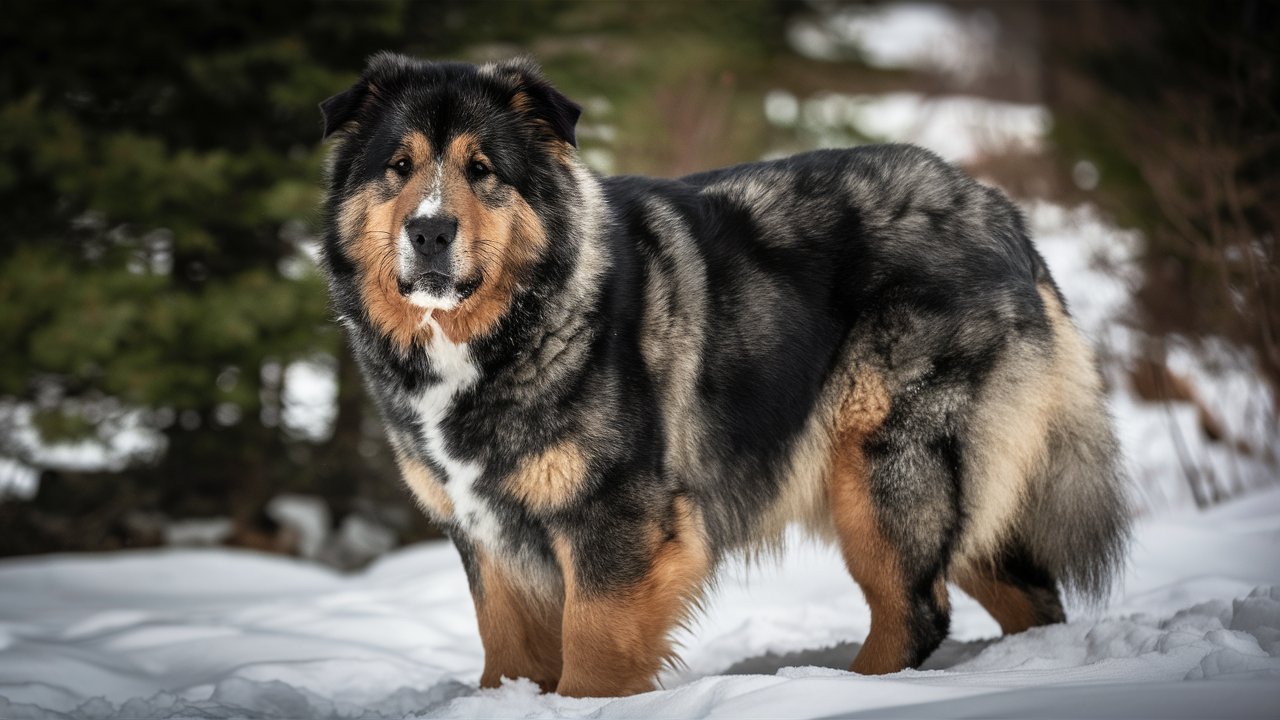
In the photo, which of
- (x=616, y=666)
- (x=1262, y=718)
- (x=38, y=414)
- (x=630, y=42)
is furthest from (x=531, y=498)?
(x=630, y=42)

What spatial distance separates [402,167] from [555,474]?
1.18 metres

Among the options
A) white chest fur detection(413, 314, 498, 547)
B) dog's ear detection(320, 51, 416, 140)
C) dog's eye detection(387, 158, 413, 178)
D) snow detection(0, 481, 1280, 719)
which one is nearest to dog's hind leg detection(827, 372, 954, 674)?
snow detection(0, 481, 1280, 719)

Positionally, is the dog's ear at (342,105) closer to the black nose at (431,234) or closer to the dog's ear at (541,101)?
the dog's ear at (541,101)

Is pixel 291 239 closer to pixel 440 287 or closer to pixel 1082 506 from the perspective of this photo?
pixel 440 287

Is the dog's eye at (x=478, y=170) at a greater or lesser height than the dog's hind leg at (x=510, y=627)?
greater

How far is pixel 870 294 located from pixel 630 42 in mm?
7003

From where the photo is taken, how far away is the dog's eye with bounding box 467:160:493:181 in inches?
142

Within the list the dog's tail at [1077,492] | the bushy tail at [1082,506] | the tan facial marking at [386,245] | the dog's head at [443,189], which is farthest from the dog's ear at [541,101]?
the bushy tail at [1082,506]

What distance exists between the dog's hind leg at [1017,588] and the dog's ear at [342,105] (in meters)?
2.87

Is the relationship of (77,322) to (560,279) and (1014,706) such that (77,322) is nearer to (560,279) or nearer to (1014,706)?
(560,279)

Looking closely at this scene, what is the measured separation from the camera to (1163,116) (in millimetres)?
9273

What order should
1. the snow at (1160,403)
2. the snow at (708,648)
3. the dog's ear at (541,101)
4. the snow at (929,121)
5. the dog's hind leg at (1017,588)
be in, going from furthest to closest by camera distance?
the snow at (929,121) → the snow at (1160,403) → the dog's hind leg at (1017,588) → the dog's ear at (541,101) → the snow at (708,648)

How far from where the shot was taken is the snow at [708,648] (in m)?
2.76

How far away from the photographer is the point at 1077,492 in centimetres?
404
